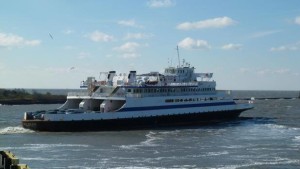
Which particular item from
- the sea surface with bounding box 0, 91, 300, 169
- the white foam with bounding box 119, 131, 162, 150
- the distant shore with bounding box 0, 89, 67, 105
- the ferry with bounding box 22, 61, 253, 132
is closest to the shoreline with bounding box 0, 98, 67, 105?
the distant shore with bounding box 0, 89, 67, 105

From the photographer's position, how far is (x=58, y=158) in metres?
30.3

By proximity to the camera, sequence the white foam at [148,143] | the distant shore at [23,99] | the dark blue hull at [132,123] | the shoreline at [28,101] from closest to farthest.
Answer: the white foam at [148,143] < the dark blue hull at [132,123] < the shoreline at [28,101] < the distant shore at [23,99]

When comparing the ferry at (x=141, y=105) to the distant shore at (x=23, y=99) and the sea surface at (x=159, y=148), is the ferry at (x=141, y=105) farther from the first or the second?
the distant shore at (x=23, y=99)

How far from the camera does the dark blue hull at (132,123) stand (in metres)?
45.8

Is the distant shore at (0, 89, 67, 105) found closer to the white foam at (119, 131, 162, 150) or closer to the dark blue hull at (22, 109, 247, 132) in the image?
the dark blue hull at (22, 109, 247, 132)

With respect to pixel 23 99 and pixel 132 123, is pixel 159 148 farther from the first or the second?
pixel 23 99

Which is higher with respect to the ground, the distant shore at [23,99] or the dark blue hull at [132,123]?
the distant shore at [23,99]

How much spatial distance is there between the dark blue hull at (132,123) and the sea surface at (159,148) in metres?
1.50

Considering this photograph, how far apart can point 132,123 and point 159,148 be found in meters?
15.8

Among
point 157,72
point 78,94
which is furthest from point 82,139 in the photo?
point 157,72

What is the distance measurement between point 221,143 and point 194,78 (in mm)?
25058

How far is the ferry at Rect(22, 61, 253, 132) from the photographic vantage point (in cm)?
4684

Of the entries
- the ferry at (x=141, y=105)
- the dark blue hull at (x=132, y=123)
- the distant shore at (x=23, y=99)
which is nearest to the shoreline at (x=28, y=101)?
the distant shore at (x=23, y=99)

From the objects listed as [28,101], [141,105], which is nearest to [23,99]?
[28,101]
